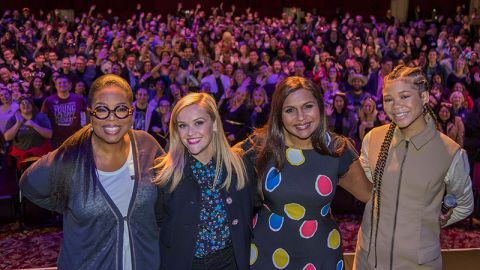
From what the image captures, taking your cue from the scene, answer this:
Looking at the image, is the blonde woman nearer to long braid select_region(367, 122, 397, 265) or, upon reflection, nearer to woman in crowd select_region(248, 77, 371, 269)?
Answer: woman in crowd select_region(248, 77, 371, 269)

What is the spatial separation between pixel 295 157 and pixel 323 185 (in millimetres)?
187

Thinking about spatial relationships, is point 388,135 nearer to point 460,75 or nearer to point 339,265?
point 339,265

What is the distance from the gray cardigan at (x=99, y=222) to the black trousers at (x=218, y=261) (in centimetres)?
20

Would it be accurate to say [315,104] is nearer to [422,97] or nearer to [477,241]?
[422,97]

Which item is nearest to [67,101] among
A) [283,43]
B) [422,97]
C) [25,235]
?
[25,235]

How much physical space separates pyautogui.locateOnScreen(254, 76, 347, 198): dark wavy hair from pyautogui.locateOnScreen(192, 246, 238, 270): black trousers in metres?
0.36

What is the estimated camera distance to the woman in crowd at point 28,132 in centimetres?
536

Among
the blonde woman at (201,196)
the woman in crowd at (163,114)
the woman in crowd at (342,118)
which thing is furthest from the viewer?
the woman in crowd at (342,118)

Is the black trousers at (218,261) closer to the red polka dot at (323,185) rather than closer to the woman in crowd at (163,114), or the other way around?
the red polka dot at (323,185)

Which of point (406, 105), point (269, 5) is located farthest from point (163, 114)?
point (269, 5)

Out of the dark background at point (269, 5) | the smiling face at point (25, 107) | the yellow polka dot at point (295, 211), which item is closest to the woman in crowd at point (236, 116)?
the smiling face at point (25, 107)

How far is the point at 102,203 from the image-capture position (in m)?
2.09

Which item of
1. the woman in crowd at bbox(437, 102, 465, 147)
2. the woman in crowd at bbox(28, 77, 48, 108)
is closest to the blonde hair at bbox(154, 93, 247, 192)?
the woman in crowd at bbox(437, 102, 465, 147)

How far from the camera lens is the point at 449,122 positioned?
20.4 feet
